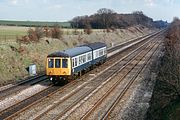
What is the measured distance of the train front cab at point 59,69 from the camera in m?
28.5

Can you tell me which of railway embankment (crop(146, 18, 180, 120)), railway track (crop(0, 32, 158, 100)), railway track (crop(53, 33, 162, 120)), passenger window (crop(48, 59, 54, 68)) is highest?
passenger window (crop(48, 59, 54, 68))

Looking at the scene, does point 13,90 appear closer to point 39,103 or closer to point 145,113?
point 39,103

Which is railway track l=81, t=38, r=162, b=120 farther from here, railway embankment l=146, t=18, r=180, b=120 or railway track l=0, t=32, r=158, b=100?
railway track l=0, t=32, r=158, b=100

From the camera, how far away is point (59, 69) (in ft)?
93.5

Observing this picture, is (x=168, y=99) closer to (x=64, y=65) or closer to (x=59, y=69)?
(x=64, y=65)

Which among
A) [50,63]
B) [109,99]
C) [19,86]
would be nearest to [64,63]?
[50,63]

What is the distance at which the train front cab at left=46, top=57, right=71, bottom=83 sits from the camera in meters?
28.5

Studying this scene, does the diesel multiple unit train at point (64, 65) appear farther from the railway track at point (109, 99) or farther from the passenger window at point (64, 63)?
the railway track at point (109, 99)

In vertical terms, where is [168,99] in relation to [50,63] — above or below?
below

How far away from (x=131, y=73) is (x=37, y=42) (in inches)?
620

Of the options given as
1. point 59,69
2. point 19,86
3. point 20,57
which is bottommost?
point 19,86

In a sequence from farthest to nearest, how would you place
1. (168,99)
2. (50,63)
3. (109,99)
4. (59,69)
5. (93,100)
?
(50,63)
(59,69)
(109,99)
(93,100)
(168,99)

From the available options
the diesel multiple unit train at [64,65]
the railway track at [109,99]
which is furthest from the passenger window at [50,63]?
the railway track at [109,99]

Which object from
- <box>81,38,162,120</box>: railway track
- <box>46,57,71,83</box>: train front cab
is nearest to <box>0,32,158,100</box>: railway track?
<box>46,57,71,83</box>: train front cab
